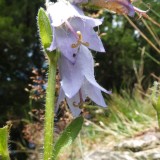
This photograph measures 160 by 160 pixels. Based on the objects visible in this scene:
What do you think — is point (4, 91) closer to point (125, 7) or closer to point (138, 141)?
point (138, 141)

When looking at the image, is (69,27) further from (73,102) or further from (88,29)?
(73,102)

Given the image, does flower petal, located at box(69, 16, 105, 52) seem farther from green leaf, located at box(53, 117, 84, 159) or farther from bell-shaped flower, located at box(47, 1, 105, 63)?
green leaf, located at box(53, 117, 84, 159)

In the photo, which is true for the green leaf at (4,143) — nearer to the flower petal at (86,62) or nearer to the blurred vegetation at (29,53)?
the flower petal at (86,62)

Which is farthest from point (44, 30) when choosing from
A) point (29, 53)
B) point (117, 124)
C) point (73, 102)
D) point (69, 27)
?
point (29, 53)

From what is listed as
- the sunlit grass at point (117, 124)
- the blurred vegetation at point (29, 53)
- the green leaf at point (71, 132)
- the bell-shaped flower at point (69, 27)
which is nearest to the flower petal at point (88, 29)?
the bell-shaped flower at point (69, 27)

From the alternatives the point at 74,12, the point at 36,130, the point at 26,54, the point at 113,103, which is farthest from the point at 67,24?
the point at 26,54

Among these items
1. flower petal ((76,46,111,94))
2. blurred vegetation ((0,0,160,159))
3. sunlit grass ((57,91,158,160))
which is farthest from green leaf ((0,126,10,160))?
blurred vegetation ((0,0,160,159))
